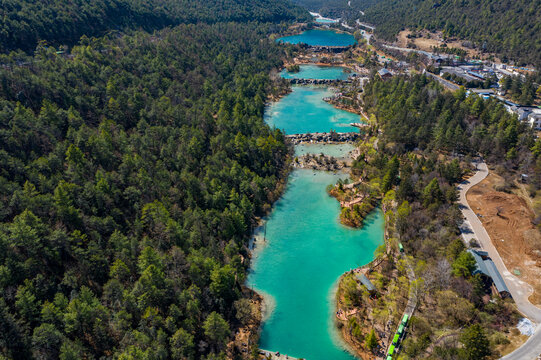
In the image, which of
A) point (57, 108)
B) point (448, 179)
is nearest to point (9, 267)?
point (57, 108)

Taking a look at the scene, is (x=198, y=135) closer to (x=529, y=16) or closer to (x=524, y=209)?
(x=524, y=209)

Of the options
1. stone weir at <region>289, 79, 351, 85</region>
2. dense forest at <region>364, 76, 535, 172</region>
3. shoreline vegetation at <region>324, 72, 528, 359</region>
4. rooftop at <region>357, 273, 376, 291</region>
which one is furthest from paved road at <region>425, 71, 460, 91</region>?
rooftop at <region>357, 273, 376, 291</region>

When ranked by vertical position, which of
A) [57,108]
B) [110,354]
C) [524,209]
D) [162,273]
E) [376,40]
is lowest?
[110,354]

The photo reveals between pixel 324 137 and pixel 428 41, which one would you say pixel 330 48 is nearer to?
pixel 428 41

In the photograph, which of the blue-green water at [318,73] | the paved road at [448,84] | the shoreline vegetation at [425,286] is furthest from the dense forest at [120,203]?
the paved road at [448,84]

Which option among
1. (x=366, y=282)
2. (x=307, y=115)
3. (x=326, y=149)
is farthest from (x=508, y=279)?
(x=307, y=115)

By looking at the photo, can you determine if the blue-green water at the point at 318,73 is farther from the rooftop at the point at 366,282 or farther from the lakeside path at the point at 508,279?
the rooftop at the point at 366,282

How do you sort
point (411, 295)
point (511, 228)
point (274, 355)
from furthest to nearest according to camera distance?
point (511, 228) → point (411, 295) → point (274, 355)
